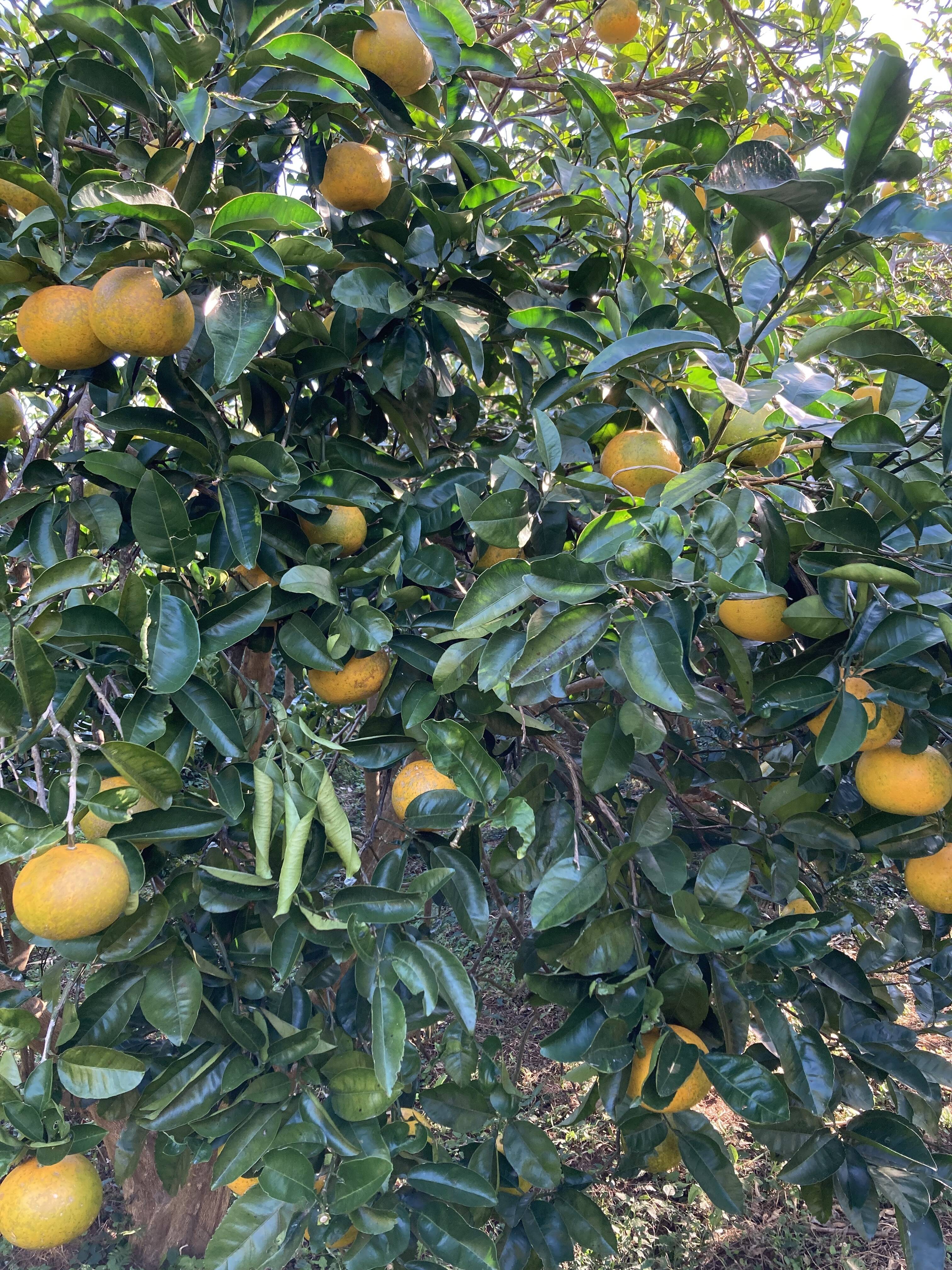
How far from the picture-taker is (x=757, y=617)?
3.63 feet

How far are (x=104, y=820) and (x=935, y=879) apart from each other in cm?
114

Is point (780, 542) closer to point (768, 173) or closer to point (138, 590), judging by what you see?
point (768, 173)

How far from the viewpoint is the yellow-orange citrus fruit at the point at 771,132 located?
2273mm

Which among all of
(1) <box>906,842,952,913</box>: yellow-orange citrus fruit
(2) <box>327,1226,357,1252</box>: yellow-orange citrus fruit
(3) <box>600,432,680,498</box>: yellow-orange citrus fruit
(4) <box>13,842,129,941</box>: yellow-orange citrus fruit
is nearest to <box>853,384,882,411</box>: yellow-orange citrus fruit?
(3) <box>600,432,680,498</box>: yellow-orange citrus fruit

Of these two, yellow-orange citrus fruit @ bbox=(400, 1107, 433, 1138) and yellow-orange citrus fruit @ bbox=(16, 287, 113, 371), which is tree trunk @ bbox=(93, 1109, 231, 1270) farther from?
yellow-orange citrus fruit @ bbox=(16, 287, 113, 371)

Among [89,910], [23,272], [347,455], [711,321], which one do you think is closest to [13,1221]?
[89,910]

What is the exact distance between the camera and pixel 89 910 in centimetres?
92

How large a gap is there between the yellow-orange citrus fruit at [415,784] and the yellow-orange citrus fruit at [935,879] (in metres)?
0.69

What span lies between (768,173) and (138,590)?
2.84ft

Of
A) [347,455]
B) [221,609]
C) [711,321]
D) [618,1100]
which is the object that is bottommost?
[618,1100]

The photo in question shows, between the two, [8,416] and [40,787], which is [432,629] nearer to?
[40,787]

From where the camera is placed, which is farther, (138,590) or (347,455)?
(347,455)

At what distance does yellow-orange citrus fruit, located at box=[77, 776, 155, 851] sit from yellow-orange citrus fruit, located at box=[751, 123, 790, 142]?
7.61ft

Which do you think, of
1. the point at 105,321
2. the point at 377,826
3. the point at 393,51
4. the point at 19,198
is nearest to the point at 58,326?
the point at 105,321
